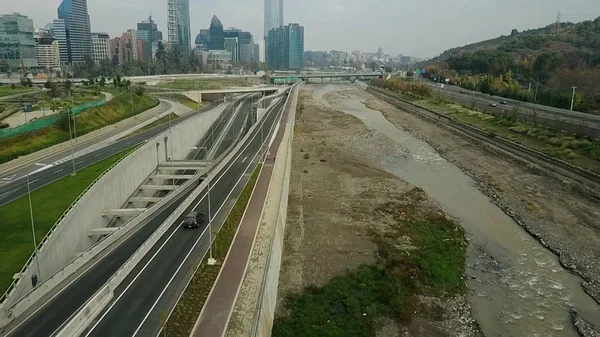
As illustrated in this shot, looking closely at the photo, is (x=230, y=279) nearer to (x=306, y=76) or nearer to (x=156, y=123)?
(x=156, y=123)

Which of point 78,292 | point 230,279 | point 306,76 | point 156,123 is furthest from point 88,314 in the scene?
point 306,76

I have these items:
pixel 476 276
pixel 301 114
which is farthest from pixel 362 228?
pixel 301 114

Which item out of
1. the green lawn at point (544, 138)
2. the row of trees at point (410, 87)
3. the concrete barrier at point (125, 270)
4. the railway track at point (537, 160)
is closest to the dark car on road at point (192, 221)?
the concrete barrier at point (125, 270)

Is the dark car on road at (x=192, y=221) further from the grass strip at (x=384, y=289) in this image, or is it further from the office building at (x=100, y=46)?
the office building at (x=100, y=46)

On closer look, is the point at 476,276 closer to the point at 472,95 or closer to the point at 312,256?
the point at 312,256

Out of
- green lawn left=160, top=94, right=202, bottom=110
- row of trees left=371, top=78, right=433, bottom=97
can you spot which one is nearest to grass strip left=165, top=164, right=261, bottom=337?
green lawn left=160, top=94, right=202, bottom=110

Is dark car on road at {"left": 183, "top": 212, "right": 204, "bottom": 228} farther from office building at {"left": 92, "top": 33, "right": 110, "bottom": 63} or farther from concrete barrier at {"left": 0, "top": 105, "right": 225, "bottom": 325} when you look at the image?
office building at {"left": 92, "top": 33, "right": 110, "bottom": 63}
